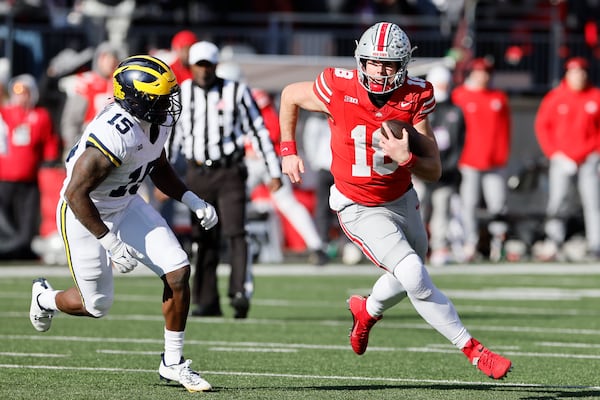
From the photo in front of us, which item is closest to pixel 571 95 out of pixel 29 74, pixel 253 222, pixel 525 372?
pixel 253 222

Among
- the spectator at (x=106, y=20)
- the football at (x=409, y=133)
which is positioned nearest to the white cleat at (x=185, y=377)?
the football at (x=409, y=133)

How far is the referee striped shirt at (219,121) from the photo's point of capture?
396 inches

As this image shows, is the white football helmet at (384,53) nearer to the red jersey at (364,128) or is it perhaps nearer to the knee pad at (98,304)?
the red jersey at (364,128)

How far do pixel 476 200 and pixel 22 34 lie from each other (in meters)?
5.85

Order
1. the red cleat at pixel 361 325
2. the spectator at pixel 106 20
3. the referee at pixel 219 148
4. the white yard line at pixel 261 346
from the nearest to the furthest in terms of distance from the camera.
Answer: the red cleat at pixel 361 325
the white yard line at pixel 261 346
the referee at pixel 219 148
the spectator at pixel 106 20

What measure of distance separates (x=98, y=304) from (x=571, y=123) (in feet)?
30.5

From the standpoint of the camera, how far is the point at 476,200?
15594 millimetres

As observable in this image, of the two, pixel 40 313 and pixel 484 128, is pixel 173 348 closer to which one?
pixel 40 313

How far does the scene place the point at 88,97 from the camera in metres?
14.4

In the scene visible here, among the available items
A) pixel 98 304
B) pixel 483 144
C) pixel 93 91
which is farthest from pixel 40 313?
pixel 483 144

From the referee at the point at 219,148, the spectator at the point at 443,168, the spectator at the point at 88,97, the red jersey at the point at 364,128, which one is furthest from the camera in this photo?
the spectator at the point at 443,168

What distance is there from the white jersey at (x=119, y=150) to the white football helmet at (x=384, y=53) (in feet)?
3.24

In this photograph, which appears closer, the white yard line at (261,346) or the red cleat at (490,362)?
the red cleat at (490,362)

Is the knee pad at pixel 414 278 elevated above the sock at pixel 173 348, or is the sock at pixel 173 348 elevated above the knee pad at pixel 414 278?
the knee pad at pixel 414 278
